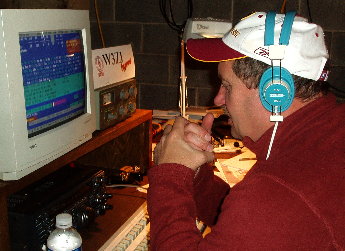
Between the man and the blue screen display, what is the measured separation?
0.28m

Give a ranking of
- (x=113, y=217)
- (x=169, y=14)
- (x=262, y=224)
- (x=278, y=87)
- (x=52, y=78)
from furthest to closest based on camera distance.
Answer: (x=169, y=14) → (x=113, y=217) → (x=52, y=78) → (x=278, y=87) → (x=262, y=224)

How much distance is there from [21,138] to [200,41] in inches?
21.7

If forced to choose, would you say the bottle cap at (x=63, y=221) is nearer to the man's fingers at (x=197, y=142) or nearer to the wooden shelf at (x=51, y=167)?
the wooden shelf at (x=51, y=167)

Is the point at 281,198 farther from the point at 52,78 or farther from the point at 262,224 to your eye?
the point at 52,78

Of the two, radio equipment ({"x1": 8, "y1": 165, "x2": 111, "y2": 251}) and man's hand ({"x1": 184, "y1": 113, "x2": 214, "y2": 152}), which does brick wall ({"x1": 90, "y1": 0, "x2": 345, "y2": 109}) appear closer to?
radio equipment ({"x1": 8, "y1": 165, "x2": 111, "y2": 251})

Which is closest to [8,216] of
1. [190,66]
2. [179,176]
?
[179,176]

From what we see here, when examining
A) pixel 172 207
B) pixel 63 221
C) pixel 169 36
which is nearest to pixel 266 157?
pixel 172 207

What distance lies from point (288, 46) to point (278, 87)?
4.0 inches

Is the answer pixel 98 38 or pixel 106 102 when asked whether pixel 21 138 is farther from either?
pixel 98 38

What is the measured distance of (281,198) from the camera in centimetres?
82

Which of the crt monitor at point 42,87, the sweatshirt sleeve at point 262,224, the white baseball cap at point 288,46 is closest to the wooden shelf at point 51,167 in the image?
the crt monitor at point 42,87

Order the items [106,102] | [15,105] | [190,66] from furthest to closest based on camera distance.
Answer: [190,66]
[106,102]
[15,105]

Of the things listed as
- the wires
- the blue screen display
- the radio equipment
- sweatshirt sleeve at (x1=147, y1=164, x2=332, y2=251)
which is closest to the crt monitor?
the blue screen display

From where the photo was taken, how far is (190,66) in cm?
261
